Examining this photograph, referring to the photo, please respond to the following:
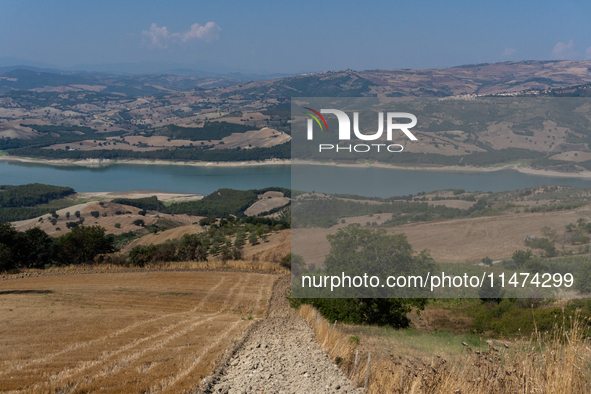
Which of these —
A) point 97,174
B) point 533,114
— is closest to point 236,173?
point 97,174

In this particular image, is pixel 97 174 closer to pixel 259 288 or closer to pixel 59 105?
pixel 259 288

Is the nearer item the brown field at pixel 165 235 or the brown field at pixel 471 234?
the brown field at pixel 471 234

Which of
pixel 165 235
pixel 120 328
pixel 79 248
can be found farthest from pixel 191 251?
pixel 165 235

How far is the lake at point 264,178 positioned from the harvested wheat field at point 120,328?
3121 mm

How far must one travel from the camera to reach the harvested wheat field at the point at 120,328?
4.44 m

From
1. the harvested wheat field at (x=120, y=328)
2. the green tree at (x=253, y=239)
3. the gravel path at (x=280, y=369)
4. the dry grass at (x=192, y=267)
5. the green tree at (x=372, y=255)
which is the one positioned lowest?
the green tree at (x=253, y=239)

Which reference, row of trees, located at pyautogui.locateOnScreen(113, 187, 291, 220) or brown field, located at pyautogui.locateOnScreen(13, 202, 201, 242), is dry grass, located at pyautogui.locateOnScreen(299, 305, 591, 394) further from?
row of trees, located at pyautogui.locateOnScreen(113, 187, 291, 220)

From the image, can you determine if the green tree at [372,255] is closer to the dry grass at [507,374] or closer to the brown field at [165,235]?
the dry grass at [507,374]

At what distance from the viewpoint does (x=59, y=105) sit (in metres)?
190

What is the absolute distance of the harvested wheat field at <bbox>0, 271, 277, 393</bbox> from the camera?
14.6 ft

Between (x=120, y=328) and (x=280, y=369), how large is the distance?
4.44 metres

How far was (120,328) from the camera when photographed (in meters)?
7.62

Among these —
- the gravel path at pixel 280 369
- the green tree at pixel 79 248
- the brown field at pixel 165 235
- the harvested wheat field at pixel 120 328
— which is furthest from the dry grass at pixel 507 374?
the brown field at pixel 165 235

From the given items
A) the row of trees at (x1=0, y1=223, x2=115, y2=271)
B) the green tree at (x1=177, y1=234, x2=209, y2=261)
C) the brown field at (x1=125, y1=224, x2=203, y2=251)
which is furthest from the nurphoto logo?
the brown field at (x1=125, y1=224, x2=203, y2=251)
